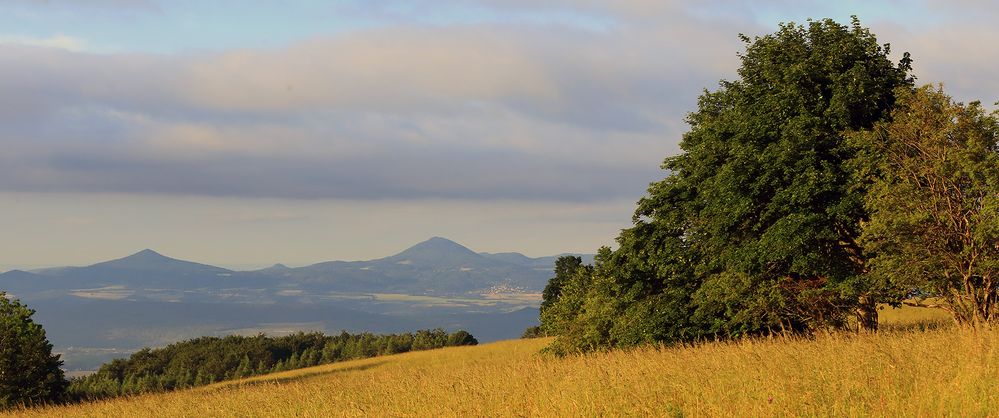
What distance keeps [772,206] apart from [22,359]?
36569 mm

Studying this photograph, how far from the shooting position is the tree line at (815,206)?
81.5 feet

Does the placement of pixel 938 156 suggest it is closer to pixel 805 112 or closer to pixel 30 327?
pixel 805 112

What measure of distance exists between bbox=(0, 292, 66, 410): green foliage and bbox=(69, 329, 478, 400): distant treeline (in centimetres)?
5568

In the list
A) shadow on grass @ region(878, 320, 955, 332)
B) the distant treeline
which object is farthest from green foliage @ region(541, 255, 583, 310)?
shadow on grass @ region(878, 320, 955, 332)

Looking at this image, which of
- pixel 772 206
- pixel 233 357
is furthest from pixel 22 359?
pixel 233 357

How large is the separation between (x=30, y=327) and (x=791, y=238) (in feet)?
121

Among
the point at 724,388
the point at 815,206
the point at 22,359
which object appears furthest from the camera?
the point at 22,359

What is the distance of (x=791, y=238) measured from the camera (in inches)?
1078

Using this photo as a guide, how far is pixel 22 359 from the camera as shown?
40.2 meters

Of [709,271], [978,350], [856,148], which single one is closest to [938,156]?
[856,148]

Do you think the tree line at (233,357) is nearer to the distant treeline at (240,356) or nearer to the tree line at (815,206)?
the distant treeline at (240,356)

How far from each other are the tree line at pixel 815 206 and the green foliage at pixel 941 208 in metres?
0.06

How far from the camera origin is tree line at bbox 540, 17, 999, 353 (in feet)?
81.5

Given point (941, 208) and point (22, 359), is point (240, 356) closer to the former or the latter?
point (22, 359)
